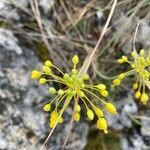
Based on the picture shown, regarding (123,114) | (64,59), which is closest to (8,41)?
(64,59)

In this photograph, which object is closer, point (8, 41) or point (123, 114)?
point (8, 41)

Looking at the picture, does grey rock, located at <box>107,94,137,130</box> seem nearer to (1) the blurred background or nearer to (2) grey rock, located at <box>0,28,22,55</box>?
(1) the blurred background

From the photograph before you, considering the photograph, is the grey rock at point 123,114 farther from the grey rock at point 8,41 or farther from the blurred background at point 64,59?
the grey rock at point 8,41

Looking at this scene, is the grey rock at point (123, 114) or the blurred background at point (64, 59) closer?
the blurred background at point (64, 59)

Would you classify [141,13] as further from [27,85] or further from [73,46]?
[27,85]

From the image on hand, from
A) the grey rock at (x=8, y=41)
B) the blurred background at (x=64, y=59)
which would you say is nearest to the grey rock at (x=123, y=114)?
the blurred background at (x=64, y=59)

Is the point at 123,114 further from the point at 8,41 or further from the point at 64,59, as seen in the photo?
the point at 8,41

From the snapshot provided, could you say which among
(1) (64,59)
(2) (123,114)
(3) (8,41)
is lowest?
(2) (123,114)

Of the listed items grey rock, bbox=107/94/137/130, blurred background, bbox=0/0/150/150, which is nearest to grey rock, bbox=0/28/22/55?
blurred background, bbox=0/0/150/150
